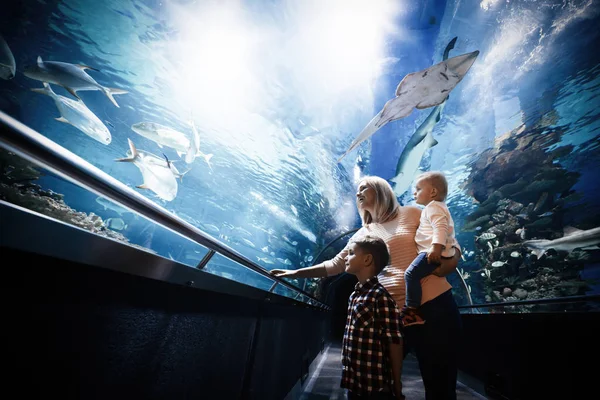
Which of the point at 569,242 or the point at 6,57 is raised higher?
the point at 6,57

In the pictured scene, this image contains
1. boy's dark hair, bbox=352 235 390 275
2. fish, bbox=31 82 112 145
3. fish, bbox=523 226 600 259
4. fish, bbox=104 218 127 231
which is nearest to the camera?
boy's dark hair, bbox=352 235 390 275

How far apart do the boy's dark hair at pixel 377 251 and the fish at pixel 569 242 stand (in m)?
14.4

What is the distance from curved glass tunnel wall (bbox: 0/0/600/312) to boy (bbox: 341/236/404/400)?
7.14 metres

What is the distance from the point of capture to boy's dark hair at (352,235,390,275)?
1936 millimetres

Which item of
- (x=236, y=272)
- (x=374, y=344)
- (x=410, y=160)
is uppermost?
(x=410, y=160)

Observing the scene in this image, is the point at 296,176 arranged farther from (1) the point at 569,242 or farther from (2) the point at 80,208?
(2) the point at 80,208

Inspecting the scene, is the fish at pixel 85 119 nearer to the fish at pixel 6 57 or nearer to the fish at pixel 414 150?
the fish at pixel 6 57

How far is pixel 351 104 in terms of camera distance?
8.68 metres

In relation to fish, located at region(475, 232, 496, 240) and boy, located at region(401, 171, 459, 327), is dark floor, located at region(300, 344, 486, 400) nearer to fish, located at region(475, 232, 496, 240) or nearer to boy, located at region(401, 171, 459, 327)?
boy, located at region(401, 171, 459, 327)

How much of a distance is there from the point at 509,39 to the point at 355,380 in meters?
10.2

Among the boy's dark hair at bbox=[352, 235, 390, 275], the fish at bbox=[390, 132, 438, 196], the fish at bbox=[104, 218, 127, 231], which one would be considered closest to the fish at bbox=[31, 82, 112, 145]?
the boy's dark hair at bbox=[352, 235, 390, 275]

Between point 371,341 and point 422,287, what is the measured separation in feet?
1.76

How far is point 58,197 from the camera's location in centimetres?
1330

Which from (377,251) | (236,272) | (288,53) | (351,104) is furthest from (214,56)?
(236,272)
